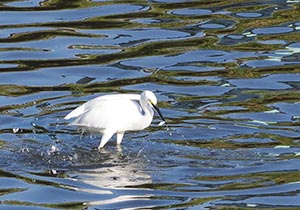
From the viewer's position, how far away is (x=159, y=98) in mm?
12234

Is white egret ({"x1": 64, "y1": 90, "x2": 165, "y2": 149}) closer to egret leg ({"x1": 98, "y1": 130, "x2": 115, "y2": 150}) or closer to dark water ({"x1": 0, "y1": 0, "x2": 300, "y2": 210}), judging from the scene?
egret leg ({"x1": 98, "y1": 130, "x2": 115, "y2": 150})

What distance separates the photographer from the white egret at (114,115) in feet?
34.8

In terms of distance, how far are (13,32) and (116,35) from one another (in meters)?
1.26

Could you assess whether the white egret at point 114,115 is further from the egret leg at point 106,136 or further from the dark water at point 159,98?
the dark water at point 159,98

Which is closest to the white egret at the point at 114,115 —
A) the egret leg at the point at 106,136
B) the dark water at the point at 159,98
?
the egret leg at the point at 106,136

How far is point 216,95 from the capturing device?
12266 millimetres

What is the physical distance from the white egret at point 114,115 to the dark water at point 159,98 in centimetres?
18

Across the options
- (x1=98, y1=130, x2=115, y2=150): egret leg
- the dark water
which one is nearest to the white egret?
(x1=98, y1=130, x2=115, y2=150): egret leg

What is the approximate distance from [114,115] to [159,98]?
5.31 ft

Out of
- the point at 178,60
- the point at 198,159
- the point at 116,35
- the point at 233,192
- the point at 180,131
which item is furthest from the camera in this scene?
the point at 116,35

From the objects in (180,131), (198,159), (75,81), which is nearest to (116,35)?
(75,81)

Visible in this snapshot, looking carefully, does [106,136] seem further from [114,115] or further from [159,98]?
[159,98]

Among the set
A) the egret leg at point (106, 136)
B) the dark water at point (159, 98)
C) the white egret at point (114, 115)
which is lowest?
the dark water at point (159, 98)

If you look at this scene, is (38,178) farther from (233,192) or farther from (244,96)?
(244,96)
